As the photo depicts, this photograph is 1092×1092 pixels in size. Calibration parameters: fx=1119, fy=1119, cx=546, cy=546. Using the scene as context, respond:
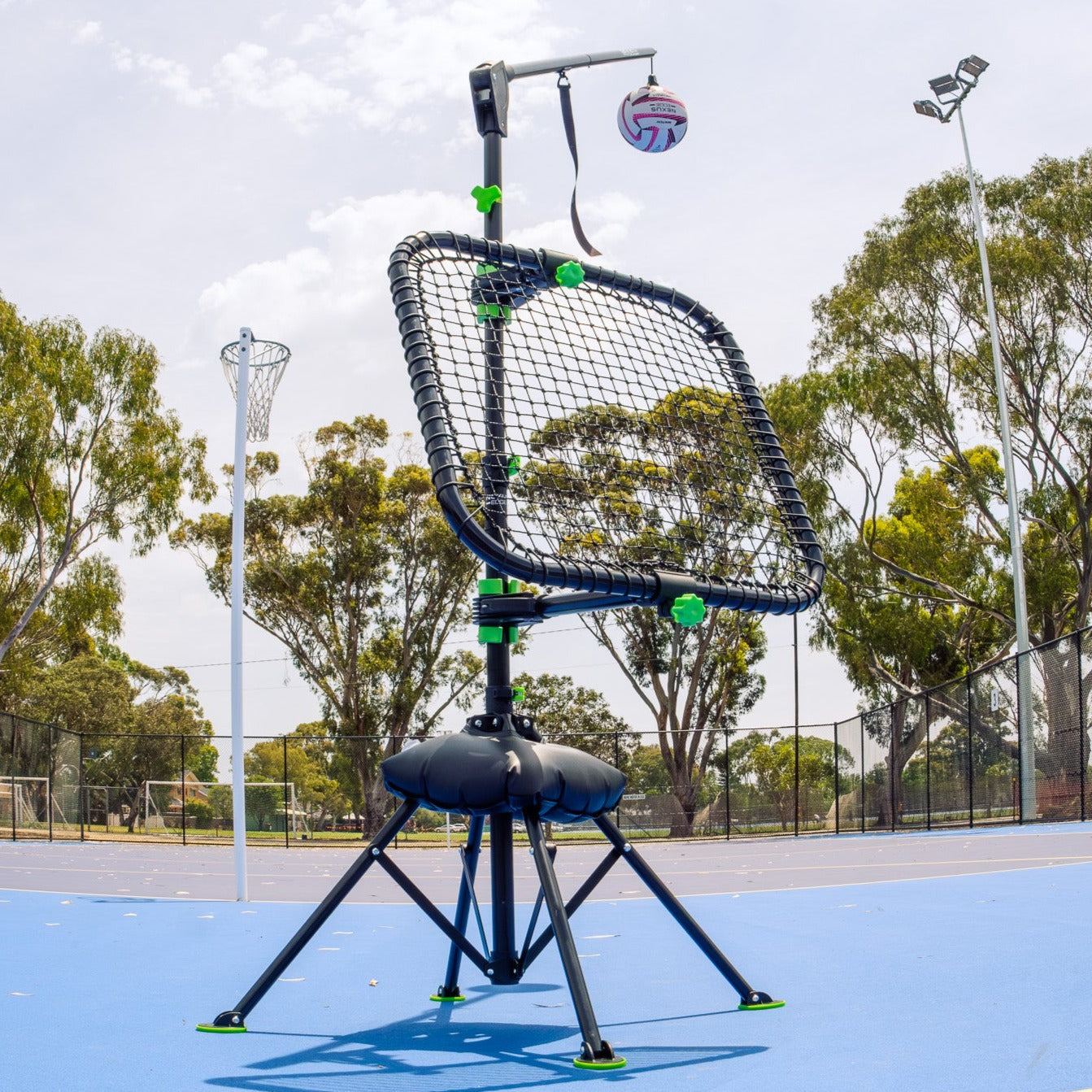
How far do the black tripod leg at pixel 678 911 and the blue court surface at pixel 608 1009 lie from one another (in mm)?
78

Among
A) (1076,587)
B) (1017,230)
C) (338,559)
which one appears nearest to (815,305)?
(1017,230)

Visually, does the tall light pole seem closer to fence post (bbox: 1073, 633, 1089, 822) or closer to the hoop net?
fence post (bbox: 1073, 633, 1089, 822)

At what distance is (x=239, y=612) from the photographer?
328 inches

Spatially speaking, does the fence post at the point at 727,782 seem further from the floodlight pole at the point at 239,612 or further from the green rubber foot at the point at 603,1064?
the green rubber foot at the point at 603,1064

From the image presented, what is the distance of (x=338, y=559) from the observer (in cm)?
3019

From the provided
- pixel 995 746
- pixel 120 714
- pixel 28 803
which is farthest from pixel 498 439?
pixel 120 714

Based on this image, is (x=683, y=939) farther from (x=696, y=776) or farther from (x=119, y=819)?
(x=119, y=819)

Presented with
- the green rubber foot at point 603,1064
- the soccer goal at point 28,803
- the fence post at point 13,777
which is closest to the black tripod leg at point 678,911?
the green rubber foot at point 603,1064

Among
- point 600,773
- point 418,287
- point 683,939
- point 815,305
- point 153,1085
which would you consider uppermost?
point 815,305

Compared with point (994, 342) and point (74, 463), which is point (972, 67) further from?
point (74, 463)

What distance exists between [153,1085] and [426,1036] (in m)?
0.77

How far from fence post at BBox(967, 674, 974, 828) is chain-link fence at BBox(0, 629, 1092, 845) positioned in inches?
2.9

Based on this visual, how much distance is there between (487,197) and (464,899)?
207cm

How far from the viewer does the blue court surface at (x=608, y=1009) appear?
8.02 ft
